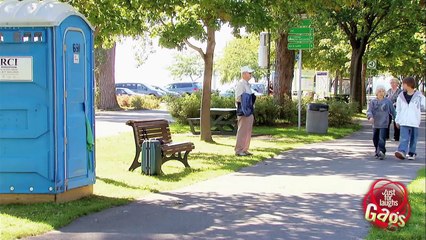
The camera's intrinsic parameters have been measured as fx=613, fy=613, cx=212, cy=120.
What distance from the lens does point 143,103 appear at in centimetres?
3850

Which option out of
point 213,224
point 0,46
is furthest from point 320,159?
point 0,46

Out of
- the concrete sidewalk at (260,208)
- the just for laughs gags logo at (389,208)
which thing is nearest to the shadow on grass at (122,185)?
the concrete sidewalk at (260,208)

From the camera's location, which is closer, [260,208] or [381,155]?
[260,208]

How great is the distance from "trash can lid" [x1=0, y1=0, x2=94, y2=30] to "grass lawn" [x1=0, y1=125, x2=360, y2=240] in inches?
88.0

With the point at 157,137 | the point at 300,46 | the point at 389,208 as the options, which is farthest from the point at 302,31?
the point at 389,208

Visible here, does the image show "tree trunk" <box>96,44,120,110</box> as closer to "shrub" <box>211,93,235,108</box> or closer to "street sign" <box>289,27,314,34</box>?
"shrub" <box>211,93,235,108</box>

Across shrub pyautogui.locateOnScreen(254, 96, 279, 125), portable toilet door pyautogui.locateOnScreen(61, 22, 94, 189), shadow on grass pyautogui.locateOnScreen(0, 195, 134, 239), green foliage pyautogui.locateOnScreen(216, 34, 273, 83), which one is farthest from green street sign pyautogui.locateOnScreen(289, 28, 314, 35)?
green foliage pyautogui.locateOnScreen(216, 34, 273, 83)

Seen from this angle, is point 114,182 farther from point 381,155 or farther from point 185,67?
point 185,67

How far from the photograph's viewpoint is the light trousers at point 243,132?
13.1 meters

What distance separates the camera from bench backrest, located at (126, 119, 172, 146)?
1080 centimetres

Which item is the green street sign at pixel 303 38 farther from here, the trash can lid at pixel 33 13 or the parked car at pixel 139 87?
the parked car at pixel 139 87

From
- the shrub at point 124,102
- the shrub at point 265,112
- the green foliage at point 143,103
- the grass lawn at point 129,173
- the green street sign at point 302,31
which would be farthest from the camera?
the shrub at point 124,102

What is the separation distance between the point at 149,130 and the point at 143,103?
27551 millimetres

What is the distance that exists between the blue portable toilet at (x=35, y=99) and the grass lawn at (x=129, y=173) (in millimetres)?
305
